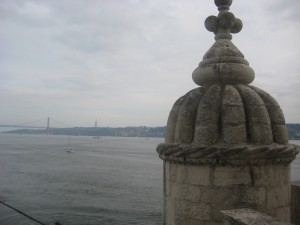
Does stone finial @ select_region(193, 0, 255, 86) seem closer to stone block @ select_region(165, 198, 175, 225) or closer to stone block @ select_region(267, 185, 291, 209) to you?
stone block @ select_region(267, 185, 291, 209)

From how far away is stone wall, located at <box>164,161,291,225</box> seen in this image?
3.31 metres

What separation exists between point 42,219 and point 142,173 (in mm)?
26322

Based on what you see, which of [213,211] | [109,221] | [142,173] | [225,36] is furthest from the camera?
[142,173]

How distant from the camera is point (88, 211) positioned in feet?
92.8

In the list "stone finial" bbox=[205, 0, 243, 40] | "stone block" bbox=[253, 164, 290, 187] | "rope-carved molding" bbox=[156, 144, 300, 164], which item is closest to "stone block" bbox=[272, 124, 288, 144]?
"rope-carved molding" bbox=[156, 144, 300, 164]

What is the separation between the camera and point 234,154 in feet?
10.6

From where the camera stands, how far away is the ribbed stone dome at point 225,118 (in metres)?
3.33

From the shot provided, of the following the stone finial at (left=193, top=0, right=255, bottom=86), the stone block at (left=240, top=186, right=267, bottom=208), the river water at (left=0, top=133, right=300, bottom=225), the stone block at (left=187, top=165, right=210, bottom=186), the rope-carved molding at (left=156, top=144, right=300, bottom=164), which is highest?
the stone finial at (left=193, top=0, right=255, bottom=86)

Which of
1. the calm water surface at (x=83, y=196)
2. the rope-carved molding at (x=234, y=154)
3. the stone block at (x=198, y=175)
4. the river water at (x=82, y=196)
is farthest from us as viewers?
the calm water surface at (x=83, y=196)

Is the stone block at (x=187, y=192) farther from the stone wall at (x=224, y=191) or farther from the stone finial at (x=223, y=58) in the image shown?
the stone finial at (x=223, y=58)

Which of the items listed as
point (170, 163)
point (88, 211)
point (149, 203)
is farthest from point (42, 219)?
point (170, 163)

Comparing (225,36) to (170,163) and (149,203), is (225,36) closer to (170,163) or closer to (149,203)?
(170,163)

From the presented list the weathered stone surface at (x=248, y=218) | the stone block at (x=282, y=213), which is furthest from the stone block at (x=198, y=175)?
the stone block at (x=282, y=213)

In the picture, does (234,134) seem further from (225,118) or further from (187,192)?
(187,192)
